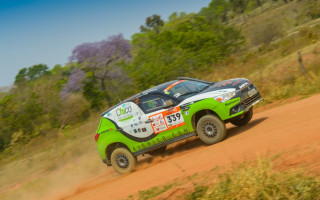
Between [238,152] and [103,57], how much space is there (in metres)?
18.0

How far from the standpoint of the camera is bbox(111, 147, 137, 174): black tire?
1119 cm

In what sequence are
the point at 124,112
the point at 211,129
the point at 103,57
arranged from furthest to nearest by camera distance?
the point at 103,57 < the point at 124,112 < the point at 211,129

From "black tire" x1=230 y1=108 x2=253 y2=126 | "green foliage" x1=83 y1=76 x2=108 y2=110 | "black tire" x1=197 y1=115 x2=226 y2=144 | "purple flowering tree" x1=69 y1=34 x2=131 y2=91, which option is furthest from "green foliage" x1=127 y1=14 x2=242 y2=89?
"black tire" x1=197 y1=115 x2=226 y2=144

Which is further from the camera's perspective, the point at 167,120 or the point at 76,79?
the point at 76,79

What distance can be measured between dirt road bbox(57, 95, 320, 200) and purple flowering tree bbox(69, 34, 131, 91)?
13759 mm

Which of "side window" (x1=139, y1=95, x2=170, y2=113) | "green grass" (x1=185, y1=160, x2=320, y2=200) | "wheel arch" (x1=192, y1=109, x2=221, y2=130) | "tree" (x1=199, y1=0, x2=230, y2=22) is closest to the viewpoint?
"green grass" (x1=185, y1=160, x2=320, y2=200)

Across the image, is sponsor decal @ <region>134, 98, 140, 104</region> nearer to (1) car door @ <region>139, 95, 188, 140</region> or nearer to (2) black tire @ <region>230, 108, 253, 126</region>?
(1) car door @ <region>139, 95, 188, 140</region>

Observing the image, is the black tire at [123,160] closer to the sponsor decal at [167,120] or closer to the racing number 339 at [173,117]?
the sponsor decal at [167,120]

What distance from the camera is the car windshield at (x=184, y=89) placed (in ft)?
34.8

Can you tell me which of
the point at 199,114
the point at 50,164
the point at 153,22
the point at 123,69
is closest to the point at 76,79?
the point at 123,69

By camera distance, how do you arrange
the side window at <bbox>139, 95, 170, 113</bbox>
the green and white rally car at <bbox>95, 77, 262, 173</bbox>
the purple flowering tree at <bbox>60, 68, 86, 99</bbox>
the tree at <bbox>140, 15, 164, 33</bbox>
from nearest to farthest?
the green and white rally car at <bbox>95, 77, 262, 173</bbox> < the side window at <bbox>139, 95, 170, 113</bbox> < the purple flowering tree at <bbox>60, 68, 86, 99</bbox> < the tree at <bbox>140, 15, 164, 33</bbox>

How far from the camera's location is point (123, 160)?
1127cm

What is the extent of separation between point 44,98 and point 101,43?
594 cm

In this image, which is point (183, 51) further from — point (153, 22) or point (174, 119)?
point (153, 22)
